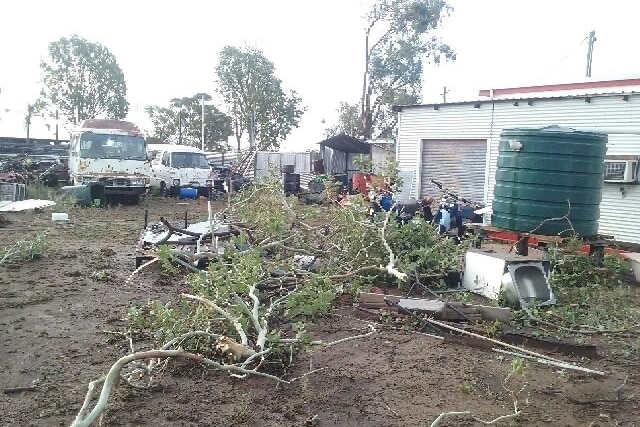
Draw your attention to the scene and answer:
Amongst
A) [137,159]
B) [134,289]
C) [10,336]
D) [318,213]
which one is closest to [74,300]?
[134,289]

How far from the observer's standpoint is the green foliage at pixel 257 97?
34.2 metres

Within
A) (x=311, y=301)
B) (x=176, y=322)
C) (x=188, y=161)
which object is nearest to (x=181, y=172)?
(x=188, y=161)

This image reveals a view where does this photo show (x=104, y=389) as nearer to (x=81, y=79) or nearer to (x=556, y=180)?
(x=556, y=180)

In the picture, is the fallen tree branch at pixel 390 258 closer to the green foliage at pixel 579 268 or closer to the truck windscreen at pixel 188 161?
the green foliage at pixel 579 268

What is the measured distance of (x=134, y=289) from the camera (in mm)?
7215

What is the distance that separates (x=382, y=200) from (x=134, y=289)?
488 centimetres

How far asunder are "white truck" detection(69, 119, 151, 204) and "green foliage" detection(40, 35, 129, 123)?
19.6 m

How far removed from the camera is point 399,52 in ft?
100

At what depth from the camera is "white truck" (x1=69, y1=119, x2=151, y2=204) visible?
1730cm

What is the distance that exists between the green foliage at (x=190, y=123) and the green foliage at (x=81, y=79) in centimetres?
538

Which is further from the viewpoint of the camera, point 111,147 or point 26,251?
point 111,147

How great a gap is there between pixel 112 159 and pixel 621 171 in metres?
14.1

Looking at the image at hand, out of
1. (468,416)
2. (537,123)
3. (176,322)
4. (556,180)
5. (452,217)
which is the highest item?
(537,123)

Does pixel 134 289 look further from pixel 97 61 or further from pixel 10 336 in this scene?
pixel 97 61
